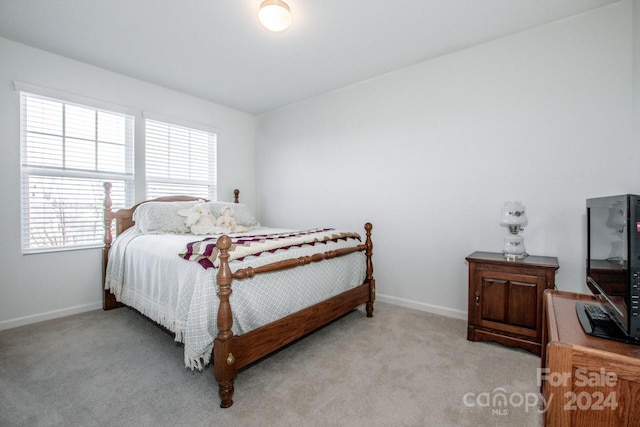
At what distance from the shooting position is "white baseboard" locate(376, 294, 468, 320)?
9.16 feet

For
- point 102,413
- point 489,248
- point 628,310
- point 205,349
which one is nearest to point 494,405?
point 628,310

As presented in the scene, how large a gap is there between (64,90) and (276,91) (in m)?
2.15

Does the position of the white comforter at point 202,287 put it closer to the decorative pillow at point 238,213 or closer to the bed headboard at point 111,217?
the bed headboard at point 111,217

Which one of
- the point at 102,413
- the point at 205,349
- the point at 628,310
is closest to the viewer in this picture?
the point at 628,310

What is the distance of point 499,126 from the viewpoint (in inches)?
101

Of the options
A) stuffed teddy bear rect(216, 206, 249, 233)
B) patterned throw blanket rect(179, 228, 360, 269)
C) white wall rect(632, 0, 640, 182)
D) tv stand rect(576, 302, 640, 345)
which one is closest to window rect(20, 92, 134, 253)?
stuffed teddy bear rect(216, 206, 249, 233)

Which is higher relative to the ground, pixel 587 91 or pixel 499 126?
pixel 587 91

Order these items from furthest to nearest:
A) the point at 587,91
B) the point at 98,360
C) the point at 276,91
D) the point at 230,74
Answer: the point at 276,91 → the point at 230,74 → the point at 587,91 → the point at 98,360

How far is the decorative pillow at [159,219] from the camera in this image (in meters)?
2.93

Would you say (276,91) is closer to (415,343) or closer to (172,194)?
(172,194)

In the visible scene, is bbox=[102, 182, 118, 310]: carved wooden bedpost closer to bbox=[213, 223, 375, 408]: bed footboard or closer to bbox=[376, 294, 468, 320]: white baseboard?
bbox=[213, 223, 375, 408]: bed footboard

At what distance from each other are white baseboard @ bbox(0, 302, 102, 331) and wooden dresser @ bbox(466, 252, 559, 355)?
3.66 meters

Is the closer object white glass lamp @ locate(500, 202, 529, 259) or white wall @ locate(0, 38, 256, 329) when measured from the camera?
white glass lamp @ locate(500, 202, 529, 259)

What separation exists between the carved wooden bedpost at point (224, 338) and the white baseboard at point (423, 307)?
2.07 metres
